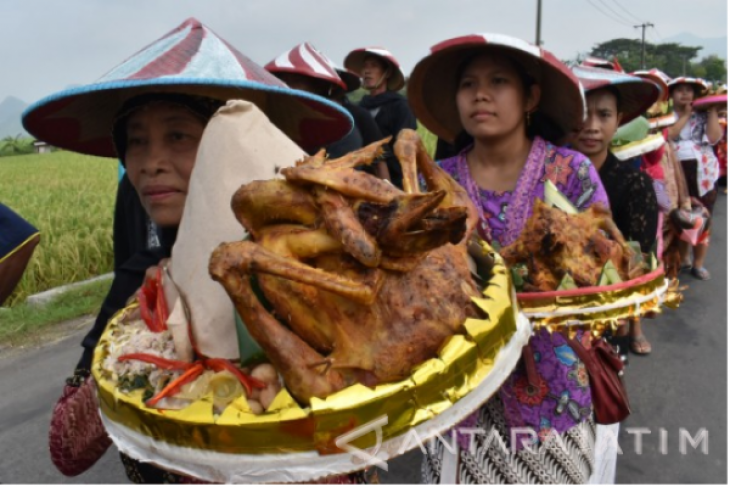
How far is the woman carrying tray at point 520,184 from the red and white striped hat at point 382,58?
3.71 meters

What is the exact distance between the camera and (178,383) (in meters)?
0.97

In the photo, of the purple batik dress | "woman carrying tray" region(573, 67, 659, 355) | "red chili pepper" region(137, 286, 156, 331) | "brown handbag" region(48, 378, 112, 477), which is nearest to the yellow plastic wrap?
"red chili pepper" region(137, 286, 156, 331)

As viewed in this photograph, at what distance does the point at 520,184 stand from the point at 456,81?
58 cm

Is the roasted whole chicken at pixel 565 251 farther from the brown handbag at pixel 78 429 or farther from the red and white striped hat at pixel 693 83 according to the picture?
the red and white striped hat at pixel 693 83

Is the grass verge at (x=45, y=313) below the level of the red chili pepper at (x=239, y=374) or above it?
below

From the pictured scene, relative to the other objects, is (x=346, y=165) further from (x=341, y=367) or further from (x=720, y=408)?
(x=720, y=408)

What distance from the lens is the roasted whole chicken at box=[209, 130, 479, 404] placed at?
930 millimetres

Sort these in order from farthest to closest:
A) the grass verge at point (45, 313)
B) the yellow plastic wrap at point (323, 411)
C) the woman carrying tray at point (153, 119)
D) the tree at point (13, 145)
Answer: the tree at point (13, 145)
the grass verge at point (45, 313)
the woman carrying tray at point (153, 119)
the yellow plastic wrap at point (323, 411)

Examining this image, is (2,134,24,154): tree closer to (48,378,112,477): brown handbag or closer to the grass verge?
the grass verge

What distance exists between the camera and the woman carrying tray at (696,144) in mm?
6527

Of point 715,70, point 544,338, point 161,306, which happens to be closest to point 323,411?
point 161,306

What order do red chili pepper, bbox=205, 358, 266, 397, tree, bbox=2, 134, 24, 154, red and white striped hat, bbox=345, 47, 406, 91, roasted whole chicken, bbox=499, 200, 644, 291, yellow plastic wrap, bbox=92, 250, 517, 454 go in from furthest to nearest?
1. tree, bbox=2, 134, 24, 154
2. red and white striped hat, bbox=345, 47, 406, 91
3. roasted whole chicken, bbox=499, 200, 644, 291
4. red chili pepper, bbox=205, 358, 266, 397
5. yellow plastic wrap, bbox=92, 250, 517, 454

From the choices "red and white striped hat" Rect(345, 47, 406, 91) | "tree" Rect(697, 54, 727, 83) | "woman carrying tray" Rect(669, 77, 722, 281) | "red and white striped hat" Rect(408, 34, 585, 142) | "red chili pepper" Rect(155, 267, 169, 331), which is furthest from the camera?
"tree" Rect(697, 54, 727, 83)

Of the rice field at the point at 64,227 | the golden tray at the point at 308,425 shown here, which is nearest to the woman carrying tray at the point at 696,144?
the rice field at the point at 64,227
